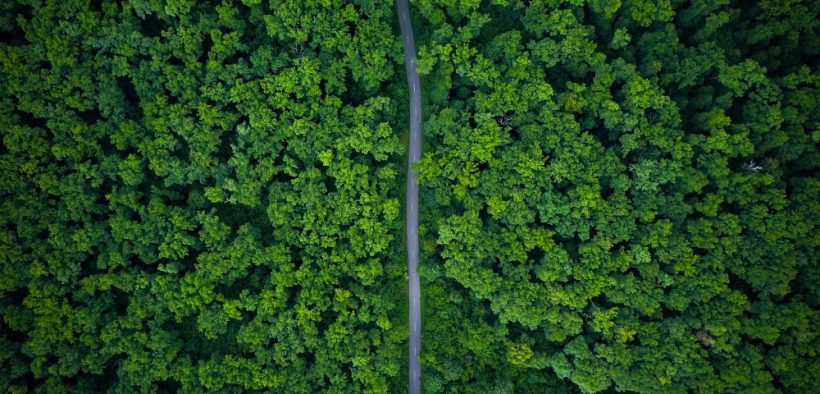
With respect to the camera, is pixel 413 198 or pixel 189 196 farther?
pixel 413 198

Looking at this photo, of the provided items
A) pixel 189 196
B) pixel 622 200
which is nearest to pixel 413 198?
pixel 622 200

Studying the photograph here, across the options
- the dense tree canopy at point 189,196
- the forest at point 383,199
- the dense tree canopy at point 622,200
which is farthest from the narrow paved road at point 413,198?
the dense tree canopy at point 189,196

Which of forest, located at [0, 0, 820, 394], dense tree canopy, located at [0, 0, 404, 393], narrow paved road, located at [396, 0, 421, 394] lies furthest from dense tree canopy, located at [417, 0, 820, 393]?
dense tree canopy, located at [0, 0, 404, 393]

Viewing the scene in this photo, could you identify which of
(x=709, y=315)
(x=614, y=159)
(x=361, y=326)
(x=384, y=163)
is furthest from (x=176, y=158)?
(x=709, y=315)

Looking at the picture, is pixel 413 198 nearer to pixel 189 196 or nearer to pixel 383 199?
pixel 383 199

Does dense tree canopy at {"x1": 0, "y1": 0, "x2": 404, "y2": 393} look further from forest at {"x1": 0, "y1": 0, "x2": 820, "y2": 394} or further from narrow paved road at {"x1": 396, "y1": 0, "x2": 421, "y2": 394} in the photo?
narrow paved road at {"x1": 396, "y1": 0, "x2": 421, "y2": 394}

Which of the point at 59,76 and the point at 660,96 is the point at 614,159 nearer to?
the point at 660,96
